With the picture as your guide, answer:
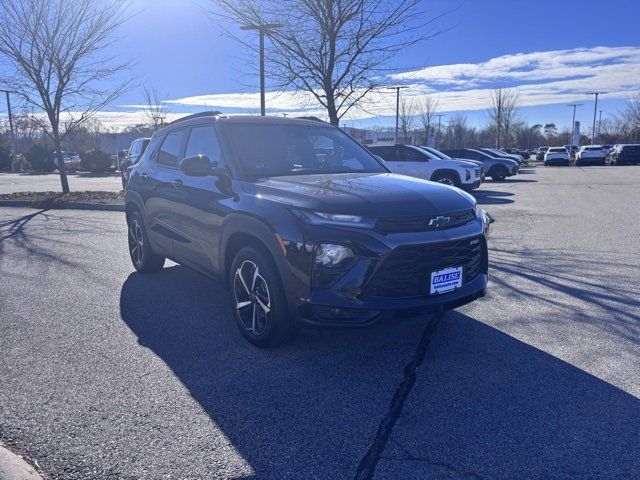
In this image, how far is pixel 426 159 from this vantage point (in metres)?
15.8

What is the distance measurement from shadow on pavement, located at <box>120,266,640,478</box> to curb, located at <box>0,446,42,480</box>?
3.22 feet

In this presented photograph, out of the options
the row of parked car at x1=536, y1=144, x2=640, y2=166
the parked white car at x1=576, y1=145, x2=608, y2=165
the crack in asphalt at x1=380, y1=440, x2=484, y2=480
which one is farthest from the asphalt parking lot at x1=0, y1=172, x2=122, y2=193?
the parked white car at x1=576, y1=145, x2=608, y2=165

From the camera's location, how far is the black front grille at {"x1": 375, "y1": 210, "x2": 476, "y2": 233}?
140 inches

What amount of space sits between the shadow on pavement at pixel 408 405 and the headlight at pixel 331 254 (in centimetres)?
53

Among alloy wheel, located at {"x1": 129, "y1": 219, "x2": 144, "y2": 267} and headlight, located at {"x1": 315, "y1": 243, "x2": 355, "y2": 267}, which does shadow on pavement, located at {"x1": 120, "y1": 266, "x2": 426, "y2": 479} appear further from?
alloy wheel, located at {"x1": 129, "y1": 219, "x2": 144, "y2": 267}

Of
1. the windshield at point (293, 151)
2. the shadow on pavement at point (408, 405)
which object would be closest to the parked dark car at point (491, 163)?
the windshield at point (293, 151)

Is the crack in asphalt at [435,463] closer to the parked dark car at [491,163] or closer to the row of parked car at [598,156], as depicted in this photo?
the parked dark car at [491,163]

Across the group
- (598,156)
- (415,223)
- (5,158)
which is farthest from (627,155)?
(5,158)

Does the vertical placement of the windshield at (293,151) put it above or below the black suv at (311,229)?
above

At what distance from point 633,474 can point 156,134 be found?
583 cm

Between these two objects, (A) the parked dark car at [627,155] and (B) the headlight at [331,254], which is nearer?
(B) the headlight at [331,254]

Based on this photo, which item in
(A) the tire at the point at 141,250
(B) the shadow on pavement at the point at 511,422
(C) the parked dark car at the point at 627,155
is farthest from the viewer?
(C) the parked dark car at the point at 627,155

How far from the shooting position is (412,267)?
11.7ft

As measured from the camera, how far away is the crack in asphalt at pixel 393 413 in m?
2.63
